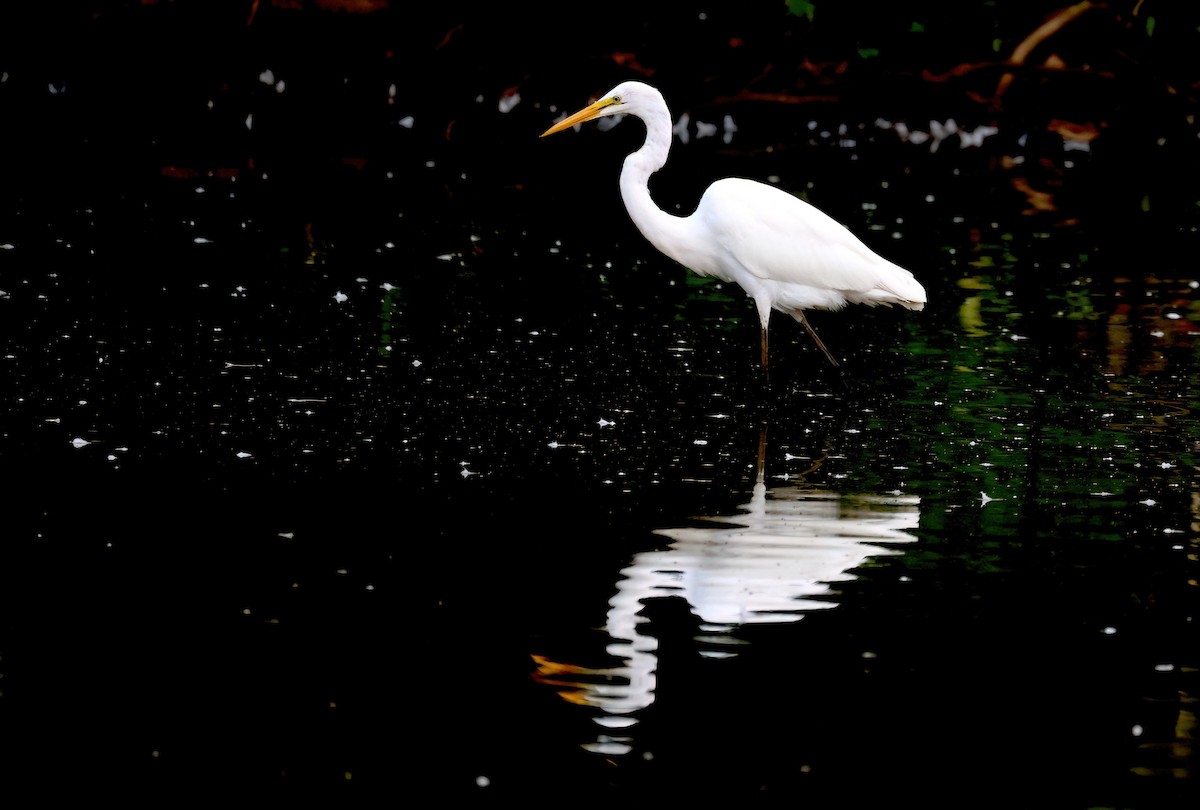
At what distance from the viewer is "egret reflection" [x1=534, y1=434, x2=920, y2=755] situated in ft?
16.0

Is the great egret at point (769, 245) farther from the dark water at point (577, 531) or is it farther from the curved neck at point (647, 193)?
the dark water at point (577, 531)

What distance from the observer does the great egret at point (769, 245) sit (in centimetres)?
930

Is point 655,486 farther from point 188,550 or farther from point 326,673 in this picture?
point 326,673

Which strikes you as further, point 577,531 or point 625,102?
point 625,102

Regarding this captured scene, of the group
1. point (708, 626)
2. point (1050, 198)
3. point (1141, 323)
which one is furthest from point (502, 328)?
point (1050, 198)

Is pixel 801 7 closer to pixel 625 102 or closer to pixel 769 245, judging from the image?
pixel 625 102

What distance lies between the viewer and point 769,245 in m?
9.27

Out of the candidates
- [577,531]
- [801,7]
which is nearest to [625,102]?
[577,531]

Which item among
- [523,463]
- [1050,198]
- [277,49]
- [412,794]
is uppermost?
[277,49]

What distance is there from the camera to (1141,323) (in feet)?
36.1

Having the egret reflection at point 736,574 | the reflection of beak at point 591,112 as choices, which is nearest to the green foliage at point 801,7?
the reflection of beak at point 591,112

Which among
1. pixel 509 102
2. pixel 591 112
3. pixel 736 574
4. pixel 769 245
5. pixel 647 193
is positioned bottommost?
pixel 736 574

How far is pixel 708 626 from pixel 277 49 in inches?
795

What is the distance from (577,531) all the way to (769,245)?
3.35 metres
